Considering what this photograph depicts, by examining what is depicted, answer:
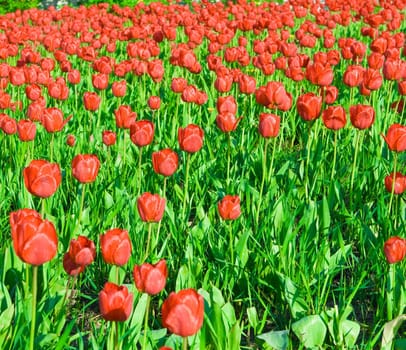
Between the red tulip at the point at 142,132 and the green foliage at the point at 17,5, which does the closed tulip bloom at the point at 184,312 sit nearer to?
the red tulip at the point at 142,132

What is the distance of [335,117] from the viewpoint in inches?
126

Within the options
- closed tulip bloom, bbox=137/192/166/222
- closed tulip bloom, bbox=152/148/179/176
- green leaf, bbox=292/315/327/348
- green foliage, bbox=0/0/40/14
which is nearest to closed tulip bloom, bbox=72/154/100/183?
closed tulip bloom, bbox=152/148/179/176

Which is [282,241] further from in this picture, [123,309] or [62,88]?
[62,88]

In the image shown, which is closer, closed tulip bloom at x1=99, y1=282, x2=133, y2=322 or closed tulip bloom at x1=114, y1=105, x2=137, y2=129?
closed tulip bloom at x1=99, y1=282, x2=133, y2=322

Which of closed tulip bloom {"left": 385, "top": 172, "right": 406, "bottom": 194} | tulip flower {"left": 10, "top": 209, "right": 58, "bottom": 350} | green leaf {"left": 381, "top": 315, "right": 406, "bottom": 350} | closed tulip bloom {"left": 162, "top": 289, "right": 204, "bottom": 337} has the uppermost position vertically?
tulip flower {"left": 10, "top": 209, "right": 58, "bottom": 350}

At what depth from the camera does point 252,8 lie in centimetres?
935

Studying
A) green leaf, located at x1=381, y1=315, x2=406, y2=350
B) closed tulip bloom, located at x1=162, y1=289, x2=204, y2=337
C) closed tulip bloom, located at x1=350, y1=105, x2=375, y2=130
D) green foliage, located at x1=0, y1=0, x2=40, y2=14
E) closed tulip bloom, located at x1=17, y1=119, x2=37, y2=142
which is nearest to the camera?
closed tulip bloom, located at x1=162, y1=289, x2=204, y2=337

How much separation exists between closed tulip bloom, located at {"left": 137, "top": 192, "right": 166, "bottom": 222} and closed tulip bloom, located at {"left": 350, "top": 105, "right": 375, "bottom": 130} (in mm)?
1356

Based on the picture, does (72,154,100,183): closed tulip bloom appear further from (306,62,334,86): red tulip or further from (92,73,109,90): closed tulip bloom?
(92,73,109,90): closed tulip bloom

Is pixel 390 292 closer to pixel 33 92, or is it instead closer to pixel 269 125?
pixel 269 125

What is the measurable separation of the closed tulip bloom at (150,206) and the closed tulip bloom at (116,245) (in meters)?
0.30

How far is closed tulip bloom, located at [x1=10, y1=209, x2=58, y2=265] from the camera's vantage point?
5.26 feet

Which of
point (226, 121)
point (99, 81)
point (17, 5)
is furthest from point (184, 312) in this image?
point (17, 5)

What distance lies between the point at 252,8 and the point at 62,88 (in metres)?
5.78
